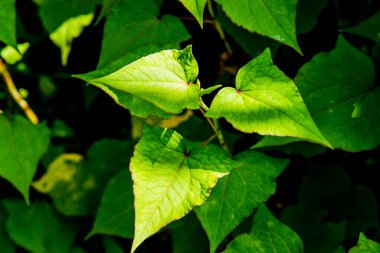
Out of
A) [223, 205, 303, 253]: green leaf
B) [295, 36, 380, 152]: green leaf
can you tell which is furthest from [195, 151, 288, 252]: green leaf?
[295, 36, 380, 152]: green leaf

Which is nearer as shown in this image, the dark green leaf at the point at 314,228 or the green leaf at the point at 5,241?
the dark green leaf at the point at 314,228

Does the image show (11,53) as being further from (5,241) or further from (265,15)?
(265,15)

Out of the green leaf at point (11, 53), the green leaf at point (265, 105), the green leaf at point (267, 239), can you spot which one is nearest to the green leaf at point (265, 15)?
the green leaf at point (265, 105)

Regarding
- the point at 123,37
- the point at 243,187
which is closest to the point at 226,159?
the point at 243,187

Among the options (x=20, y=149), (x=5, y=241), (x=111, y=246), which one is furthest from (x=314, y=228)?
(x=5, y=241)

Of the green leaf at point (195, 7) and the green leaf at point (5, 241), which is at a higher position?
the green leaf at point (195, 7)

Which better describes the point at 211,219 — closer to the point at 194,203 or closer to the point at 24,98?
the point at 194,203

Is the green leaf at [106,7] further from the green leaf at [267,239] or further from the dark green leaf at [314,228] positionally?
the dark green leaf at [314,228]
